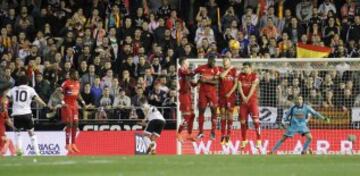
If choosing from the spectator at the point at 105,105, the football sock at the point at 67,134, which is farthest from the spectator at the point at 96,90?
the football sock at the point at 67,134

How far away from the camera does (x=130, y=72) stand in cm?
2823

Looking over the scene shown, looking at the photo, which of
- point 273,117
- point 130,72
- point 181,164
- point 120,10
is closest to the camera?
point 181,164

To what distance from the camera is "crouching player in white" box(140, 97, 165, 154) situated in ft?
80.8

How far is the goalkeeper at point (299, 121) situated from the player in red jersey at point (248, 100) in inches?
51.6

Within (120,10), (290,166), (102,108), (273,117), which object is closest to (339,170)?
(290,166)

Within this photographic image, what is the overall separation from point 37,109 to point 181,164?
10.1 metres

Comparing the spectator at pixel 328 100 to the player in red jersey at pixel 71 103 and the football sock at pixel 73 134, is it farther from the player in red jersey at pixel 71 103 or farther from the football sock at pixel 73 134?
the football sock at pixel 73 134

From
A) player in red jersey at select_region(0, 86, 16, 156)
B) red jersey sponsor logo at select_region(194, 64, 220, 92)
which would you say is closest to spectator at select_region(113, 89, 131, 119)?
player in red jersey at select_region(0, 86, 16, 156)

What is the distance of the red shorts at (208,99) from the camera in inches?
930

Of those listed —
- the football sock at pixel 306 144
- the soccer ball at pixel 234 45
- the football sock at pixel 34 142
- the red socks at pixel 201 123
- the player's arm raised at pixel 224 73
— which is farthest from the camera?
the soccer ball at pixel 234 45

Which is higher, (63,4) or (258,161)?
(63,4)

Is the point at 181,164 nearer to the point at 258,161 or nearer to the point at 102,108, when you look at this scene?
the point at 258,161

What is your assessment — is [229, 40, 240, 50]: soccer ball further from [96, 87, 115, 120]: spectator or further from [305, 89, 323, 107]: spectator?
[96, 87, 115, 120]: spectator

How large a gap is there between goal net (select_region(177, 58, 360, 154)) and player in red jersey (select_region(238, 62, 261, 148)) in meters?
1.17
